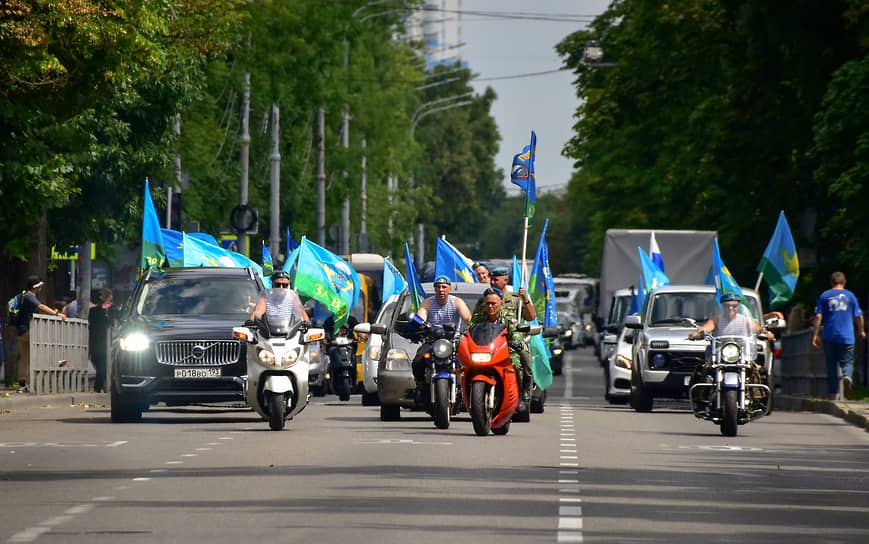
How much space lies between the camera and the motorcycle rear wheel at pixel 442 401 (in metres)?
20.6

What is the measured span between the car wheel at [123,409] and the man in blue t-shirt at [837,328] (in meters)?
10.5

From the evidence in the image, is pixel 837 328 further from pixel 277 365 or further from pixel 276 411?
pixel 276 411

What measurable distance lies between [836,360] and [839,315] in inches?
28.9

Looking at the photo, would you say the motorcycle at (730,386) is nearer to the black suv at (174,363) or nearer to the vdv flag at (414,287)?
the vdv flag at (414,287)

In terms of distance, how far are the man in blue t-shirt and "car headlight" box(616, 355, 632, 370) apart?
285 centimetres

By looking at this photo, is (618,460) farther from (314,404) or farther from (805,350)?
(805,350)

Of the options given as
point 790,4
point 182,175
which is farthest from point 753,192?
point 182,175

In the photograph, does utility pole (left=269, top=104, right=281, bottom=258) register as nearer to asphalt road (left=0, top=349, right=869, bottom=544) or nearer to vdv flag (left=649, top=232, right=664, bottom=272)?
vdv flag (left=649, top=232, right=664, bottom=272)

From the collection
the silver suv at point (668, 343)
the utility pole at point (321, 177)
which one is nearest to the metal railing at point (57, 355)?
the silver suv at point (668, 343)

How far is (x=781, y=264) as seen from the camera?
29.7 meters

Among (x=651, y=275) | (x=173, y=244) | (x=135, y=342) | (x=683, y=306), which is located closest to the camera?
(x=135, y=342)

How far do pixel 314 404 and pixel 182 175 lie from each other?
1439cm

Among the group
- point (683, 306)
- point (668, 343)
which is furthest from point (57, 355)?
point (683, 306)

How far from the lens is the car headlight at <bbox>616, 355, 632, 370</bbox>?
1152 inches
